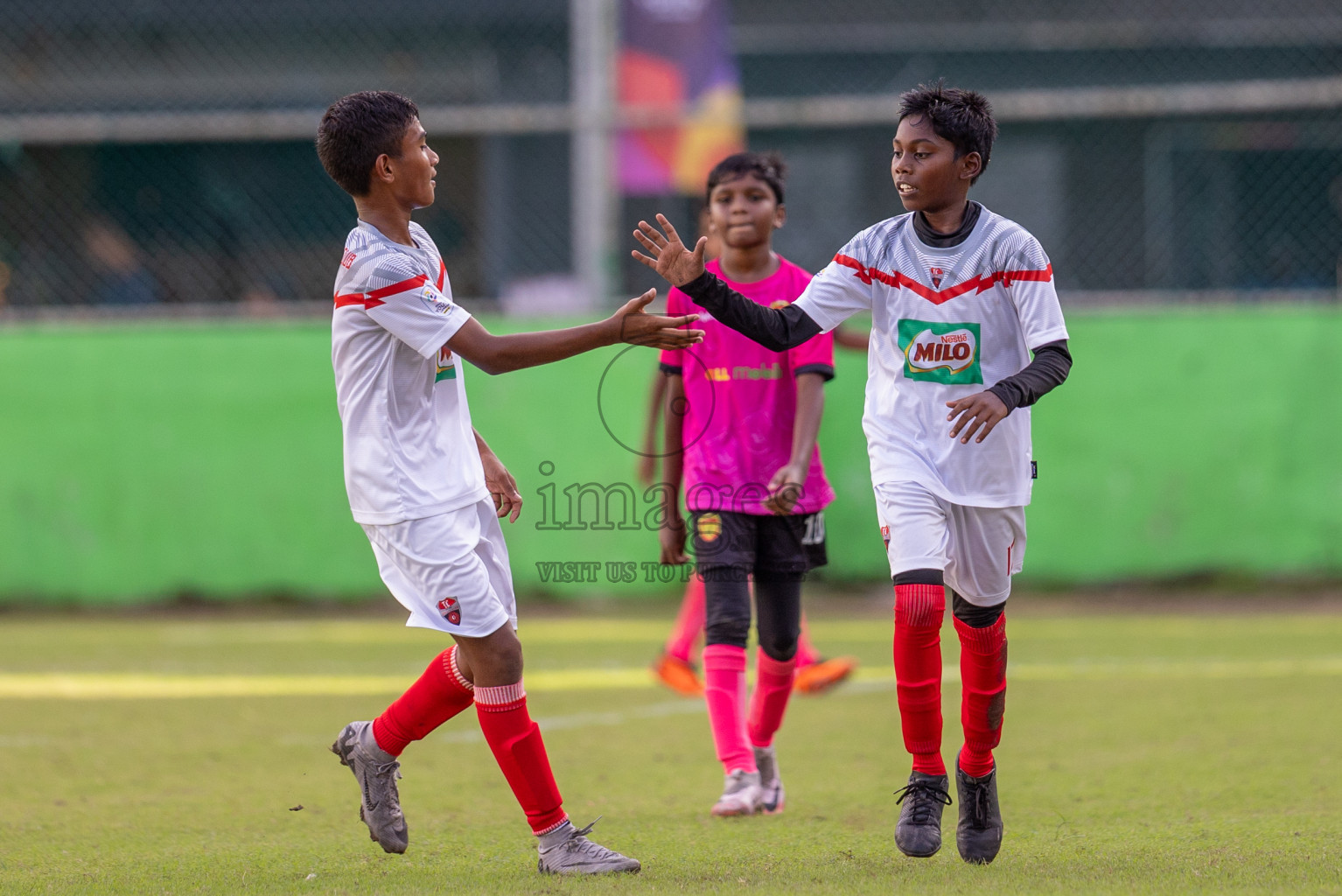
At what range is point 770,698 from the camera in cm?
448

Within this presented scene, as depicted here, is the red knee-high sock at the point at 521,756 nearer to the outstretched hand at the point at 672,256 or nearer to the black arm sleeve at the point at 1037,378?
the outstretched hand at the point at 672,256

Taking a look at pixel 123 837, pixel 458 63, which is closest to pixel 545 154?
pixel 458 63

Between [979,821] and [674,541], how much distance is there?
4.58 ft

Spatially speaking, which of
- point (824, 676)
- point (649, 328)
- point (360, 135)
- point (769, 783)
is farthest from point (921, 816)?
point (360, 135)

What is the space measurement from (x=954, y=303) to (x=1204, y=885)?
144 cm

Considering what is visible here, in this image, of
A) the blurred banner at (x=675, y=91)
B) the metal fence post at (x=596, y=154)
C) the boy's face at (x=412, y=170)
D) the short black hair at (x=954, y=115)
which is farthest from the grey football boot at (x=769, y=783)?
the blurred banner at (x=675, y=91)

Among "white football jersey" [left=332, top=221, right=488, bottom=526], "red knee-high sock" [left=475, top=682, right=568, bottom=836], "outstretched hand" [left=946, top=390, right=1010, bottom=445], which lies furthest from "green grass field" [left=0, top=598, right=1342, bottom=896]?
"outstretched hand" [left=946, top=390, right=1010, bottom=445]

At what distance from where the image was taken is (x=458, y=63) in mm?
13688

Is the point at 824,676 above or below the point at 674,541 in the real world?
below

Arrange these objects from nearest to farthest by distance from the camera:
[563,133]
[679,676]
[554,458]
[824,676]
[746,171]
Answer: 1. [746,171]
2. [824,676]
3. [679,676]
4. [554,458]
5. [563,133]

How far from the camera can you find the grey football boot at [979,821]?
11.8ft

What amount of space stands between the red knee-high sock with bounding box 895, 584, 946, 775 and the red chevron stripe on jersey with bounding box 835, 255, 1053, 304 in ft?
2.34

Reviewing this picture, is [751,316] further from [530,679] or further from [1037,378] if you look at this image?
[530,679]

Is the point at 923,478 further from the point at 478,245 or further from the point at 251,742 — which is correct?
the point at 478,245
